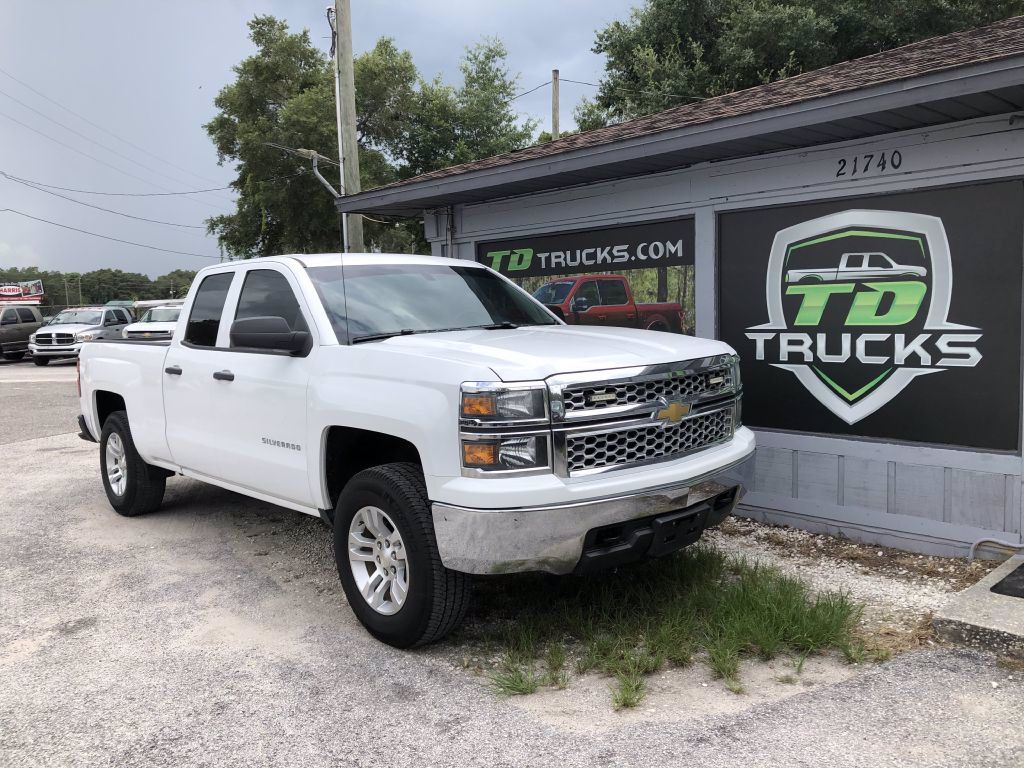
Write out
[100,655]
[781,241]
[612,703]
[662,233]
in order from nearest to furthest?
[612,703] < [100,655] < [781,241] < [662,233]

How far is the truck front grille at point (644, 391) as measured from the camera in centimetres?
364

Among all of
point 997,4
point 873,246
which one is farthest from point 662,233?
point 997,4

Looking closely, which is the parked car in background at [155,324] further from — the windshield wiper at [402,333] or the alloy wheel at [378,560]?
the alloy wheel at [378,560]

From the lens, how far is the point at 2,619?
4.57 m

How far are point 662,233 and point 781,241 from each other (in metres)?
1.10

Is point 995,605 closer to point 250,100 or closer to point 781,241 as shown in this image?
point 781,241

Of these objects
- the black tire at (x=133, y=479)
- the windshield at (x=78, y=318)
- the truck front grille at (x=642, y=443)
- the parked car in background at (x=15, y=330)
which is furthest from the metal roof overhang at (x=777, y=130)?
the parked car in background at (x=15, y=330)

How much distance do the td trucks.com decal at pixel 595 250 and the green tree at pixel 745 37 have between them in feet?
47.0

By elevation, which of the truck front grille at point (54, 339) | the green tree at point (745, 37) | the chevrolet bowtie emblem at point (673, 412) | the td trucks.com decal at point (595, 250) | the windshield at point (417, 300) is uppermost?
the green tree at point (745, 37)

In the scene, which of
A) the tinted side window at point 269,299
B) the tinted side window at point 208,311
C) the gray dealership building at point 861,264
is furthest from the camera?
the tinted side window at point 208,311

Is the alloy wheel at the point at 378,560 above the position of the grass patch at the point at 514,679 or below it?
above

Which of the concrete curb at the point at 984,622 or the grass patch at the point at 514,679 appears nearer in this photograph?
the grass patch at the point at 514,679

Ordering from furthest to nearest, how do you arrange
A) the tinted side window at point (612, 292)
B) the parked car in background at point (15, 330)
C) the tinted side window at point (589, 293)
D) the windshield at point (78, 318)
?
the parked car in background at point (15, 330) → the windshield at point (78, 318) → the tinted side window at point (589, 293) → the tinted side window at point (612, 292)

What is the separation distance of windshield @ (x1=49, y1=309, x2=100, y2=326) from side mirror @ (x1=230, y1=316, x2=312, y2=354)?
77.8ft
